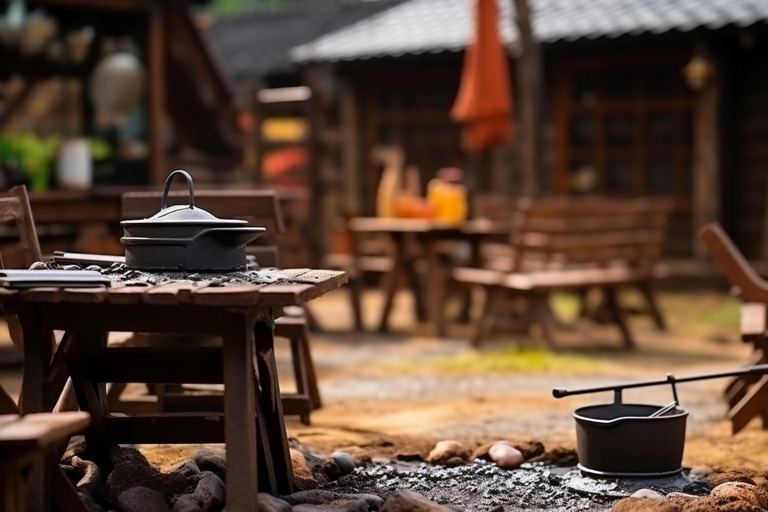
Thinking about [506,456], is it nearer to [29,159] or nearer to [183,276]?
[183,276]

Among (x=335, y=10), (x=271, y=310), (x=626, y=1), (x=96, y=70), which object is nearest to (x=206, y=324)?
(x=271, y=310)

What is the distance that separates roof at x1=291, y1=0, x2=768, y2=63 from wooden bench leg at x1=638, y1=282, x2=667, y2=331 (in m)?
3.63

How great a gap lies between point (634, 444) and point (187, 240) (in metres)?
1.87

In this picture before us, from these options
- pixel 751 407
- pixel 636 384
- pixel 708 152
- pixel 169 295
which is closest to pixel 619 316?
pixel 751 407

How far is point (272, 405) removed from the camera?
13.9 feet

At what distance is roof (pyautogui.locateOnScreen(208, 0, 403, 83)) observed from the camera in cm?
1844

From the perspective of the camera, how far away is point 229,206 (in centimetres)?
570

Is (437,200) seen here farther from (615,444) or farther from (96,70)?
(615,444)

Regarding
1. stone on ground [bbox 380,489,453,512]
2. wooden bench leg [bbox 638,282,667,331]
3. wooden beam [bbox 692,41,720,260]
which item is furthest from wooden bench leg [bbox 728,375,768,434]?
wooden beam [bbox 692,41,720,260]

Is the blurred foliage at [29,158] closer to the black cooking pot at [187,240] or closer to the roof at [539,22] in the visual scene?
the black cooking pot at [187,240]

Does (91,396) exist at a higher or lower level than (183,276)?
lower

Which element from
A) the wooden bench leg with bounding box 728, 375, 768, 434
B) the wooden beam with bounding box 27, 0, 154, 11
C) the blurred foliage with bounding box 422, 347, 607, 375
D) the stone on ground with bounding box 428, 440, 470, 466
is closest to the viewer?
the stone on ground with bounding box 428, 440, 470, 466

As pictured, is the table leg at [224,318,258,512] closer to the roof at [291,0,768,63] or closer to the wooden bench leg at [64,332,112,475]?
the wooden bench leg at [64,332,112,475]

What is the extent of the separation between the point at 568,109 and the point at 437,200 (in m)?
4.39
